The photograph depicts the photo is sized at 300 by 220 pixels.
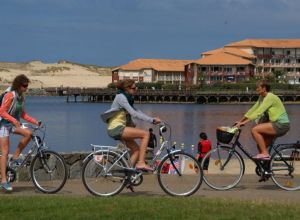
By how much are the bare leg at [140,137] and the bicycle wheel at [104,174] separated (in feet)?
0.81

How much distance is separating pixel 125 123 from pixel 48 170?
50.6 inches

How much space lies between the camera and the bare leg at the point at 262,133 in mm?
9891

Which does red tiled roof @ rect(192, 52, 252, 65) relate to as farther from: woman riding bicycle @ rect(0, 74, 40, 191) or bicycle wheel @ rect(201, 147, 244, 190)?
woman riding bicycle @ rect(0, 74, 40, 191)

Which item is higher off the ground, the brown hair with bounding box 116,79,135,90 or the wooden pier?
the brown hair with bounding box 116,79,135,90

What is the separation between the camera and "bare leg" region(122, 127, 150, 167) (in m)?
9.22

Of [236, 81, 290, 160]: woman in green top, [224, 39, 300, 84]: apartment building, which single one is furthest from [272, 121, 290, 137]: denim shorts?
Result: [224, 39, 300, 84]: apartment building

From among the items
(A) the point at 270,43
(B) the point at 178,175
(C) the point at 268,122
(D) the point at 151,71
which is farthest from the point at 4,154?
(A) the point at 270,43

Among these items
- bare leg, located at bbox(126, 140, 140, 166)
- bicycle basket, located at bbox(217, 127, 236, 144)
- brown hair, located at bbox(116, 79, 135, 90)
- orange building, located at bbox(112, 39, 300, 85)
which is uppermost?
orange building, located at bbox(112, 39, 300, 85)

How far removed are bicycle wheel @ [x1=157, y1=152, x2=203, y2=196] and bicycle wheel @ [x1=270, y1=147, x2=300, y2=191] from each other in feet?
4.44

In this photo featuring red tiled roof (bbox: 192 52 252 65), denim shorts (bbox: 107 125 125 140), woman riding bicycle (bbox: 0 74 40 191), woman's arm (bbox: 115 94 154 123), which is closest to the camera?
woman's arm (bbox: 115 94 154 123)

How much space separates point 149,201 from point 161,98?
111815 mm

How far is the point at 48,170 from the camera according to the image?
375 inches

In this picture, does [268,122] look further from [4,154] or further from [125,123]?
[4,154]

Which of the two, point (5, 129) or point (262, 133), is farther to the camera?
point (262, 133)
